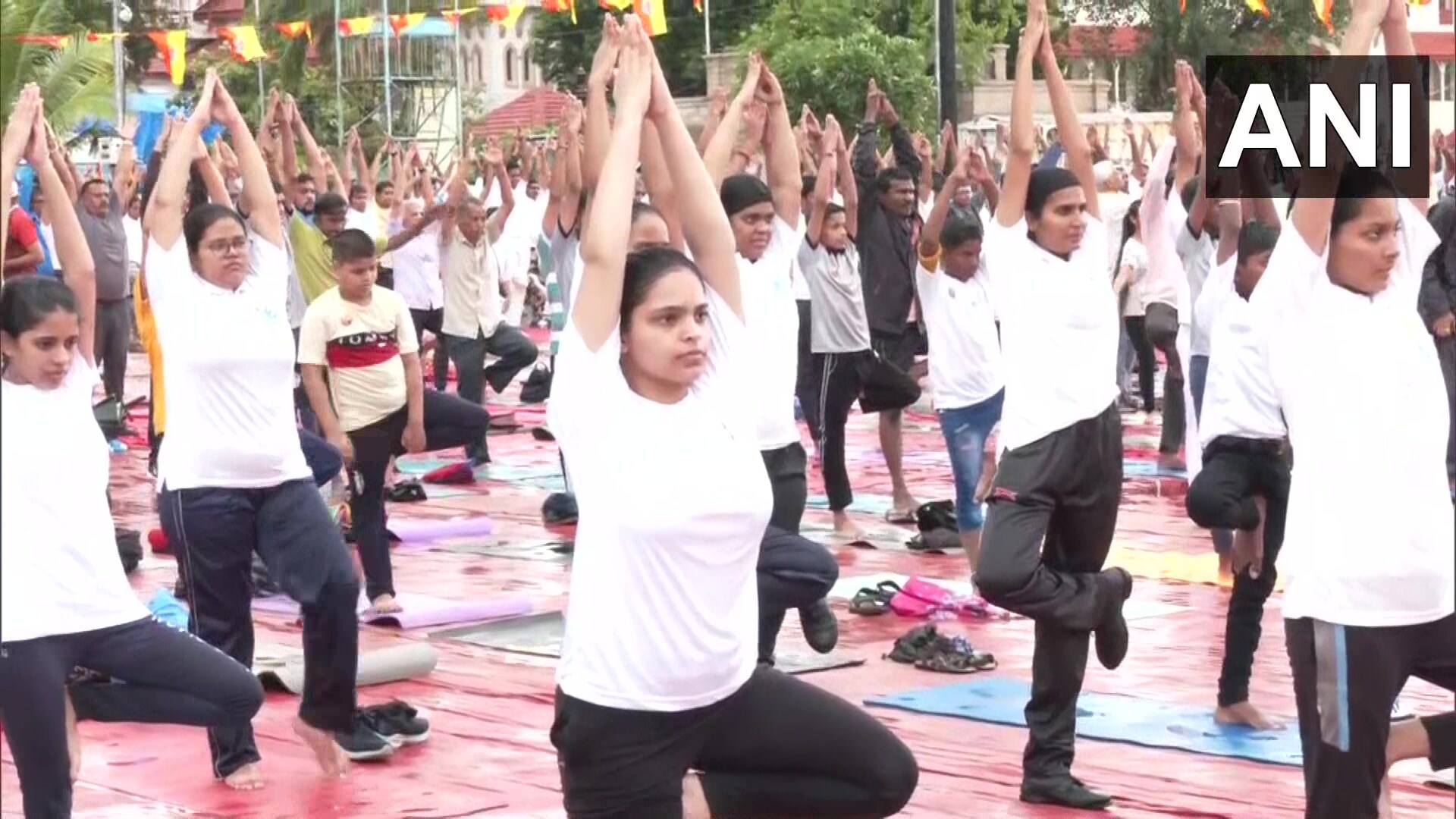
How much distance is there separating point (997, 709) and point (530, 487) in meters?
7.48

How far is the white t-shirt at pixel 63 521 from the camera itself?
595 centimetres

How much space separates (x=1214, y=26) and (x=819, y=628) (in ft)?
55.4

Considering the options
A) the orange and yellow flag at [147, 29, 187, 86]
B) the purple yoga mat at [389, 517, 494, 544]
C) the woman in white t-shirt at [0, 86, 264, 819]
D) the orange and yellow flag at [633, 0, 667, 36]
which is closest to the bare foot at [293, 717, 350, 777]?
the woman in white t-shirt at [0, 86, 264, 819]

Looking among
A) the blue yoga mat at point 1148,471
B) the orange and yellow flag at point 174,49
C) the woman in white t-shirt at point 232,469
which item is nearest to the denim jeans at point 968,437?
the blue yoga mat at point 1148,471

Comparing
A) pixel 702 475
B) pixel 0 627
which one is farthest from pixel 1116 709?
pixel 0 627

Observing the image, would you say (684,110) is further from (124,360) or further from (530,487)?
(530,487)

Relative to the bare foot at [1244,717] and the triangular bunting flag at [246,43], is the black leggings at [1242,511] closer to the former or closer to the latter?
the bare foot at [1244,717]

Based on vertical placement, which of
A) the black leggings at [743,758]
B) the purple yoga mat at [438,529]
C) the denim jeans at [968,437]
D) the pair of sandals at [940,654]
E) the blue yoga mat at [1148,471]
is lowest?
the blue yoga mat at [1148,471]

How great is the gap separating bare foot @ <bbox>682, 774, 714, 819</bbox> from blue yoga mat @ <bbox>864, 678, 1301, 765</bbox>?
9.27 ft

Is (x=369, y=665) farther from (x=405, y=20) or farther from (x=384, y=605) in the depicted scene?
(x=405, y=20)

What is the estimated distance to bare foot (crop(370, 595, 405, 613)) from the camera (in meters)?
10.9

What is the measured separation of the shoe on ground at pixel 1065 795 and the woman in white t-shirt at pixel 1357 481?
5.21ft

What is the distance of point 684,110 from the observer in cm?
3781

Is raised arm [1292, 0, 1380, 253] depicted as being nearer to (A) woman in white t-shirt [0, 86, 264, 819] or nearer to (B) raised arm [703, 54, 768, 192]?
(B) raised arm [703, 54, 768, 192]
